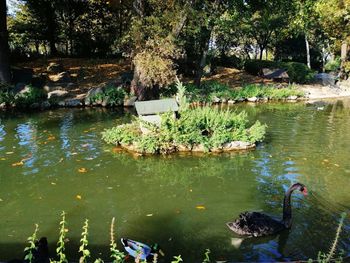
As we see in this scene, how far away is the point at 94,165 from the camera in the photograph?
10445 millimetres

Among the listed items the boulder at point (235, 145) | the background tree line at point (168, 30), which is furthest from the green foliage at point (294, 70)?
the boulder at point (235, 145)

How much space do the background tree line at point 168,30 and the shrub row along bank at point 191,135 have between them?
6570 mm

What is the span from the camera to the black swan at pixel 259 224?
6684 mm

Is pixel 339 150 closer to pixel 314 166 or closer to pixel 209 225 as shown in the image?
pixel 314 166

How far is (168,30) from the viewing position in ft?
63.5

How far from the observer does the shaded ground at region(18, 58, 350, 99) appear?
83.7 feet

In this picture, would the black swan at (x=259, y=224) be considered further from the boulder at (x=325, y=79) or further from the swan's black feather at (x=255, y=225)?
the boulder at (x=325, y=79)

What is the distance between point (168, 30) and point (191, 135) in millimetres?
9518

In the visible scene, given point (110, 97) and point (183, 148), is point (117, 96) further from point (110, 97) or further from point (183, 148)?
point (183, 148)

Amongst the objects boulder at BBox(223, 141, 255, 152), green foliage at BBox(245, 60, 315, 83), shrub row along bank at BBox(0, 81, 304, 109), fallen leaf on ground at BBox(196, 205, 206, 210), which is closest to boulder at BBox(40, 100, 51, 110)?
shrub row along bank at BBox(0, 81, 304, 109)

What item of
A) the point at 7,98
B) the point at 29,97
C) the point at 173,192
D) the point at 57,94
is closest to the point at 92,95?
the point at 57,94

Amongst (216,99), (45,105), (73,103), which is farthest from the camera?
(216,99)

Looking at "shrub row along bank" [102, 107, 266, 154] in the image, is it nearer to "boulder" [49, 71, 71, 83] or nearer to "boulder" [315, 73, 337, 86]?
"boulder" [49, 71, 71, 83]

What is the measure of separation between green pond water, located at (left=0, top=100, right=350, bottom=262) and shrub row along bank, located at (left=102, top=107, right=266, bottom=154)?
14.3 inches
